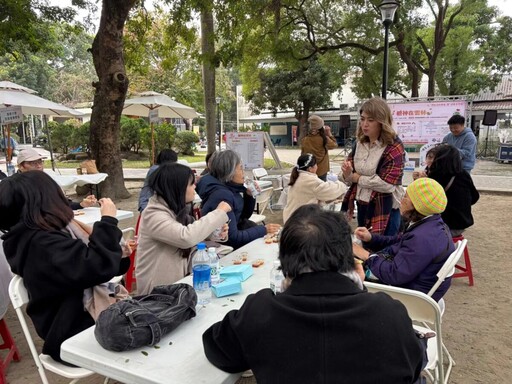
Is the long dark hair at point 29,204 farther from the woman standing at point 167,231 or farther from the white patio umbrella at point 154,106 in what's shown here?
the white patio umbrella at point 154,106

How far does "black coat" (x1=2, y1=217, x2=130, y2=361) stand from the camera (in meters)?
1.58

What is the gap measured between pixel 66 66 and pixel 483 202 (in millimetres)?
57309

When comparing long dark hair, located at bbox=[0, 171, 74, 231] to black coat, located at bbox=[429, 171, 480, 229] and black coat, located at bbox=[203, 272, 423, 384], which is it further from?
black coat, located at bbox=[429, 171, 480, 229]

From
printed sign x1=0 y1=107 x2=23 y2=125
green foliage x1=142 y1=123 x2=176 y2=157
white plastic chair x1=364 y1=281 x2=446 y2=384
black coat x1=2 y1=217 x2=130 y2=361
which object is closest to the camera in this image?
black coat x1=2 y1=217 x2=130 y2=361

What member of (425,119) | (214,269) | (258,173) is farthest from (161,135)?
(214,269)

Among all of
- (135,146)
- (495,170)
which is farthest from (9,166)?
(495,170)

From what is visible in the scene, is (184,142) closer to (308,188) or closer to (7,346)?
(308,188)

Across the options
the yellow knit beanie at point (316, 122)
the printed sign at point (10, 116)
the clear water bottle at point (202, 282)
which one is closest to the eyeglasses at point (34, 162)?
the clear water bottle at point (202, 282)

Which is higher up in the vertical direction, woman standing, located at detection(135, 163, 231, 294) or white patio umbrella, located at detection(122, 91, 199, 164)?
white patio umbrella, located at detection(122, 91, 199, 164)

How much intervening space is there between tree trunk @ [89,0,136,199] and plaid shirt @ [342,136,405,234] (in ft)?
19.9

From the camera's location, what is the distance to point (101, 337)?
4.48ft

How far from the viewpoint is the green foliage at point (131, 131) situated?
62.0 feet

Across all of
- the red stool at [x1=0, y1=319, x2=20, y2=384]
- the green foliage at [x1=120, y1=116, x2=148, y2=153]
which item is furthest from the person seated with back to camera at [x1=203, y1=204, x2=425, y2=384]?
the green foliage at [x1=120, y1=116, x2=148, y2=153]

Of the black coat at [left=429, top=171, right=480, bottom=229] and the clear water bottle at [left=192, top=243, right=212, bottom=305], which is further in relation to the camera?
the black coat at [left=429, top=171, right=480, bottom=229]
